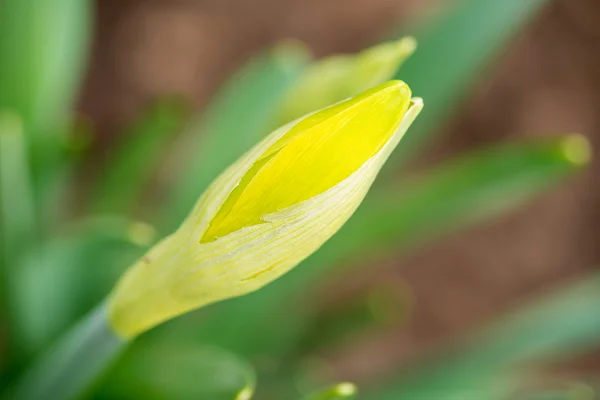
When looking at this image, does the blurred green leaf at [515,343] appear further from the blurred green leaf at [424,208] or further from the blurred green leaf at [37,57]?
the blurred green leaf at [37,57]

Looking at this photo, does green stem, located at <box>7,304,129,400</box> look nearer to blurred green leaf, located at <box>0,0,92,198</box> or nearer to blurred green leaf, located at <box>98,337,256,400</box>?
blurred green leaf, located at <box>98,337,256,400</box>

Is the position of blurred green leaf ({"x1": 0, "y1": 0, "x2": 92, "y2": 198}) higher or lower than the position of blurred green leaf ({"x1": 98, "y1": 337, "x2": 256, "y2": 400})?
higher

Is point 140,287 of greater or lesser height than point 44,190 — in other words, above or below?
below

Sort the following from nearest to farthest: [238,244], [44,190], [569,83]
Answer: [238,244], [44,190], [569,83]

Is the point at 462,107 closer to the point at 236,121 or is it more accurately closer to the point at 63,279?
the point at 236,121

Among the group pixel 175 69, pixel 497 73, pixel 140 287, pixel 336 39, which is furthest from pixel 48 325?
pixel 497 73

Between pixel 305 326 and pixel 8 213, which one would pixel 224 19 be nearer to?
pixel 305 326

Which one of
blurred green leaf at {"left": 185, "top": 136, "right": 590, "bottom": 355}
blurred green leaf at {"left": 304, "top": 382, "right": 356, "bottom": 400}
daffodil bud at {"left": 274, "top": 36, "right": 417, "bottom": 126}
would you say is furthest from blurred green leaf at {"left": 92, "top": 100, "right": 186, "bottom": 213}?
blurred green leaf at {"left": 304, "top": 382, "right": 356, "bottom": 400}
